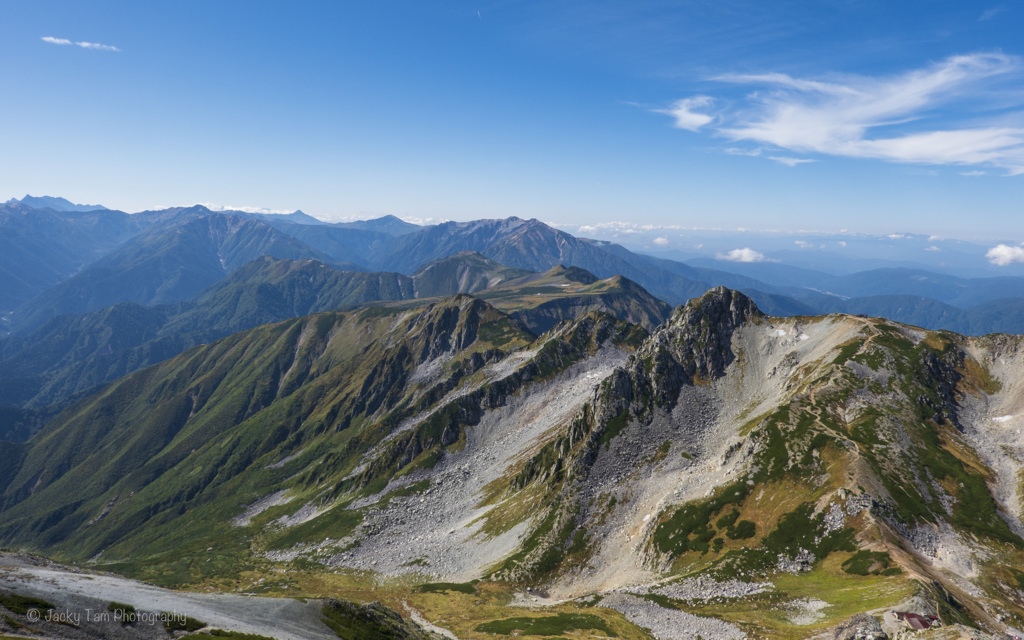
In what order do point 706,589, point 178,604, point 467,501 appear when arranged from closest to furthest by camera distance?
point 178,604
point 706,589
point 467,501

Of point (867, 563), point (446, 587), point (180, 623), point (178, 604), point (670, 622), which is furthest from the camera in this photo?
point (446, 587)

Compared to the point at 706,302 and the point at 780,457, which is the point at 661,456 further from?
the point at 706,302

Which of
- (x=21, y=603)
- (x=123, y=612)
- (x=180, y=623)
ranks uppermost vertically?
(x=21, y=603)

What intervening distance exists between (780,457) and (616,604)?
50312mm

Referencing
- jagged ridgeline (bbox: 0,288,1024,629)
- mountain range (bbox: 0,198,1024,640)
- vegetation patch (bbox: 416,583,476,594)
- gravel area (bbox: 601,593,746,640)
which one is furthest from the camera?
vegetation patch (bbox: 416,583,476,594)

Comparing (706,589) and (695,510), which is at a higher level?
(695,510)

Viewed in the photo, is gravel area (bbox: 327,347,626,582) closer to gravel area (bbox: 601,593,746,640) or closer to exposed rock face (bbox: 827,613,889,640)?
gravel area (bbox: 601,593,746,640)

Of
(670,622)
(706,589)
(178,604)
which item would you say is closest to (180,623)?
(178,604)

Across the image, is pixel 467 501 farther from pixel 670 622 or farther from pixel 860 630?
pixel 860 630

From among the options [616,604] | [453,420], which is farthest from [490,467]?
[616,604]

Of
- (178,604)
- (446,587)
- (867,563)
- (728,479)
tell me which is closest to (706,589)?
(867,563)

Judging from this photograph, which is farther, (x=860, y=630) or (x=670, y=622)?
(x=670, y=622)

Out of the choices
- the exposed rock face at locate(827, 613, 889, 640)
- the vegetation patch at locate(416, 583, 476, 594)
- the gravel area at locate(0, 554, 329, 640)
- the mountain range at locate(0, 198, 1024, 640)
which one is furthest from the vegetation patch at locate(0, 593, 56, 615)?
the exposed rock face at locate(827, 613, 889, 640)

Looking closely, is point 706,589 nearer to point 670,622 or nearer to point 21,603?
point 670,622
